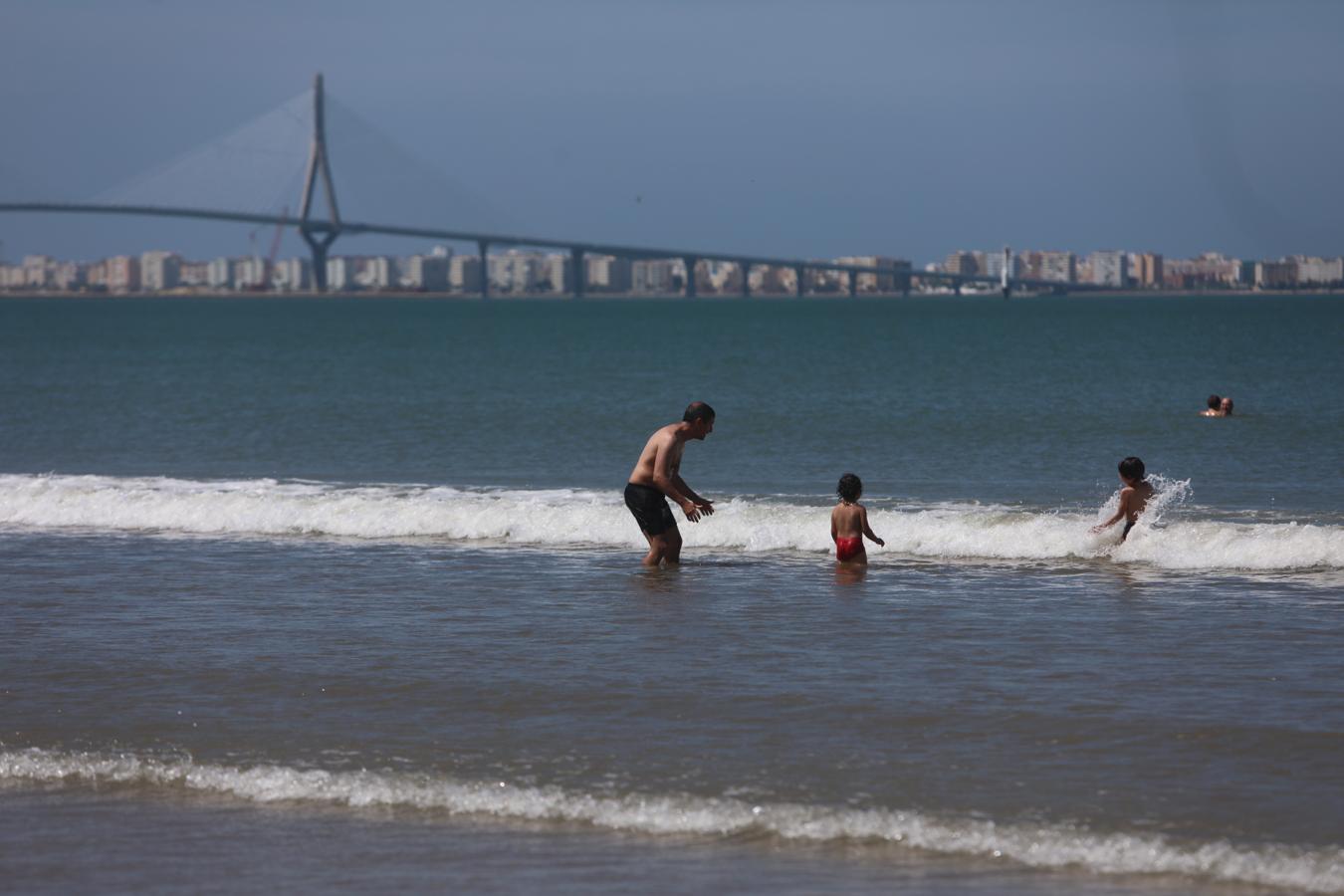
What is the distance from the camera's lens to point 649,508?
467 inches

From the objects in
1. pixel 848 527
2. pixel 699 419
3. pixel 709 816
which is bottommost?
pixel 709 816

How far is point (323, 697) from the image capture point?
8047 millimetres

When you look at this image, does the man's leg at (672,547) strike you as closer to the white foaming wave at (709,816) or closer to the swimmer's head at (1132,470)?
the swimmer's head at (1132,470)

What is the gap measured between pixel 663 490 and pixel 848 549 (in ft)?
4.73

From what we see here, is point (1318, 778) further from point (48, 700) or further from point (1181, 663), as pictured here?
point (48, 700)

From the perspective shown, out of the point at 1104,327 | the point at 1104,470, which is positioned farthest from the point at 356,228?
the point at 1104,470

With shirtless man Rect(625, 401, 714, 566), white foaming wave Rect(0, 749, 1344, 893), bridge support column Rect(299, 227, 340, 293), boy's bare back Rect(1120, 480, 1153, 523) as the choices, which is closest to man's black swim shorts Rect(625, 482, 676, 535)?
shirtless man Rect(625, 401, 714, 566)

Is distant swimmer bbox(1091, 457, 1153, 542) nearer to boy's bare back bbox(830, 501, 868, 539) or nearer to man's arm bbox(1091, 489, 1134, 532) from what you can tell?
man's arm bbox(1091, 489, 1134, 532)

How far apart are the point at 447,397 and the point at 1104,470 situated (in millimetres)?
20382

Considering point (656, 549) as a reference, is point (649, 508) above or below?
above

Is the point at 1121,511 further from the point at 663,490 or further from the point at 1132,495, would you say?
the point at 663,490

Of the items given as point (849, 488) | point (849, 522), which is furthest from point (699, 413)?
point (849, 522)

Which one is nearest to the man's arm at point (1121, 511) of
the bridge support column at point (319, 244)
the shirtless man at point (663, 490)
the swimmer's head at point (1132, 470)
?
the swimmer's head at point (1132, 470)

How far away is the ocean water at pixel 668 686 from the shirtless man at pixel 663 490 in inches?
12.3
